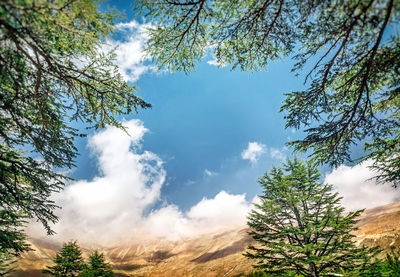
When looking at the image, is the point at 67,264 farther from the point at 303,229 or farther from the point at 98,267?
the point at 303,229

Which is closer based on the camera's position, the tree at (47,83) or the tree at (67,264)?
the tree at (47,83)

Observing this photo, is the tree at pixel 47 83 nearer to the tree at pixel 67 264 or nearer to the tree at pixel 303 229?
the tree at pixel 303 229

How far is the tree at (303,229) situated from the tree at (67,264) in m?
17.0

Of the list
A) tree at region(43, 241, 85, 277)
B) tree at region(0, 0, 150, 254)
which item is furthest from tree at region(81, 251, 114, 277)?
tree at region(0, 0, 150, 254)

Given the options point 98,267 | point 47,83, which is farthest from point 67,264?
point 47,83

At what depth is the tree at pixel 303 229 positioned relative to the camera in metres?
6.93

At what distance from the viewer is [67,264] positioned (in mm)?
14930

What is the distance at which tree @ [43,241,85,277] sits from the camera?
1489cm

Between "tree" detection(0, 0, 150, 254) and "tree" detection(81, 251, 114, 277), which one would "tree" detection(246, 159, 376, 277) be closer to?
"tree" detection(0, 0, 150, 254)

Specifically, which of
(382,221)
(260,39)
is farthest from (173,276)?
(260,39)

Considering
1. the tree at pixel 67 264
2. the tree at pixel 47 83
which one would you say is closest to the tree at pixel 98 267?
the tree at pixel 67 264

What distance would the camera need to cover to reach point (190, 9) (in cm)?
382

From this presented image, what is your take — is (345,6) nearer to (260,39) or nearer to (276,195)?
(260,39)

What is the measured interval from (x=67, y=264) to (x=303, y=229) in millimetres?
19696
